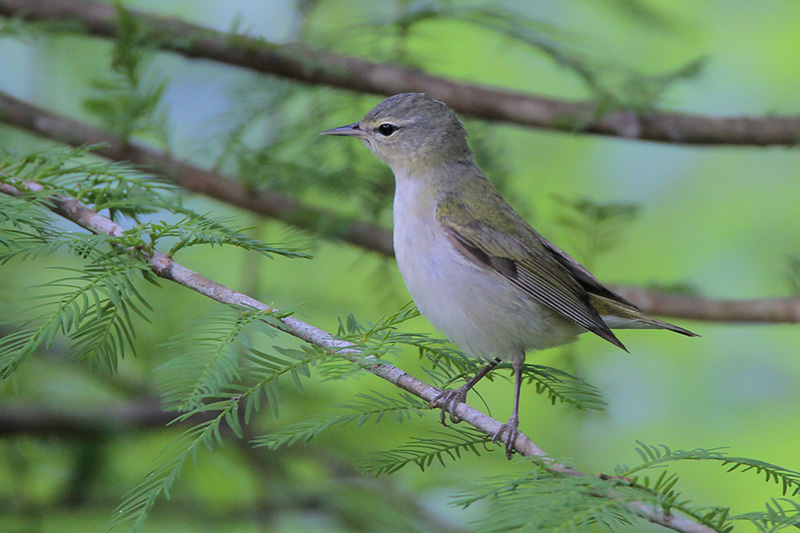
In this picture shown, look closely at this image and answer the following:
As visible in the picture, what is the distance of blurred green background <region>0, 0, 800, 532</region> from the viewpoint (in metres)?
3.38

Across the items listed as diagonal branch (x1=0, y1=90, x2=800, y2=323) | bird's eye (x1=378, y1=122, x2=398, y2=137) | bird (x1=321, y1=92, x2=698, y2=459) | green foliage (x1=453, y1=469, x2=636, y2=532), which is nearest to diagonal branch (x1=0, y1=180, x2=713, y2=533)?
green foliage (x1=453, y1=469, x2=636, y2=532)

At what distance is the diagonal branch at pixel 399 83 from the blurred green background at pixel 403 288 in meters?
0.23

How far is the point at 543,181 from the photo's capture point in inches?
245

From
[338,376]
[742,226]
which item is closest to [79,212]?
[338,376]

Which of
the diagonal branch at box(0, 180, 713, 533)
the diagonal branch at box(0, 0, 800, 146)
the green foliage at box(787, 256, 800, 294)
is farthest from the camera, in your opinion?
the diagonal branch at box(0, 0, 800, 146)

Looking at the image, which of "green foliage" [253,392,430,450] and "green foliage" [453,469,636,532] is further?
"green foliage" [253,392,430,450]

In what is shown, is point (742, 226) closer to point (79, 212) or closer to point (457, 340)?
point (457, 340)

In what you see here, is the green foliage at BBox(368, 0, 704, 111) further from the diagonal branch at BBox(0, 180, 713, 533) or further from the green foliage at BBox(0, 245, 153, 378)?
the green foliage at BBox(0, 245, 153, 378)

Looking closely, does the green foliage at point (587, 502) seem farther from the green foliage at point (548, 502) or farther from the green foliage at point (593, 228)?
the green foliage at point (593, 228)

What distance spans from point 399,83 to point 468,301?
1211 millimetres

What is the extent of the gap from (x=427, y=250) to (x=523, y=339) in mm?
540

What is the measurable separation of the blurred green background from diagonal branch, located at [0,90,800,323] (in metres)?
0.13

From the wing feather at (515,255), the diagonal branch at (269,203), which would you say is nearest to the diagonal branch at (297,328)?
the wing feather at (515,255)

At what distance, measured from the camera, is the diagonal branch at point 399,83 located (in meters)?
3.33
